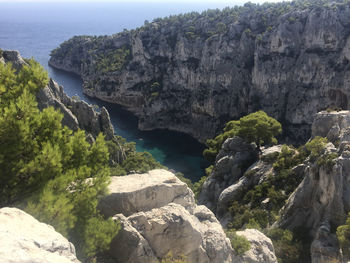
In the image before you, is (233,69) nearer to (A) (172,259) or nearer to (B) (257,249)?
(B) (257,249)

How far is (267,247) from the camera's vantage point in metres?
19.4

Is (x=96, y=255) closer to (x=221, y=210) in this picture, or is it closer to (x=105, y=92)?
(x=221, y=210)

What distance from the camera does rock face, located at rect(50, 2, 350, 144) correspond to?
236 ft

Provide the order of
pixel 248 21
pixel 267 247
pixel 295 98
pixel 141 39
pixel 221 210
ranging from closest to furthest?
pixel 267 247 < pixel 221 210 < pixel 295 98 < pixel 248 21 < pixel 141 39

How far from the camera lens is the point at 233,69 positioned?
8488 cm

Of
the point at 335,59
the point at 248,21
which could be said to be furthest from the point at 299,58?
the point at 248,21

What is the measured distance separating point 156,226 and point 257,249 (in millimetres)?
7965

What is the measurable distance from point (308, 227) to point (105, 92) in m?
101

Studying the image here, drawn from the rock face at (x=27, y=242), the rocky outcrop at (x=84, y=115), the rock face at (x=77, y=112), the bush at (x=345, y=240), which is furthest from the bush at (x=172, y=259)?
the rocky outcrop at (x=84, y=115)

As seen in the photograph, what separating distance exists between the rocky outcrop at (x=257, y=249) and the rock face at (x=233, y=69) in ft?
191

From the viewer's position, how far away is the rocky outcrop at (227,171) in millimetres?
41562

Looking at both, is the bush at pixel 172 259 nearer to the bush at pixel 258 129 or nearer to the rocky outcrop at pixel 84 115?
the rocky outcrop at pixel 84 115

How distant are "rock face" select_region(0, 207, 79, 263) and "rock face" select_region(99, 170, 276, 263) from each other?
547cm

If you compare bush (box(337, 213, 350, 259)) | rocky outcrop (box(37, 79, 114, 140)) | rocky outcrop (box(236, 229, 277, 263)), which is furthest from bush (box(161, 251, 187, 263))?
rocky outcrop (box(37, 79, 114, 140))
